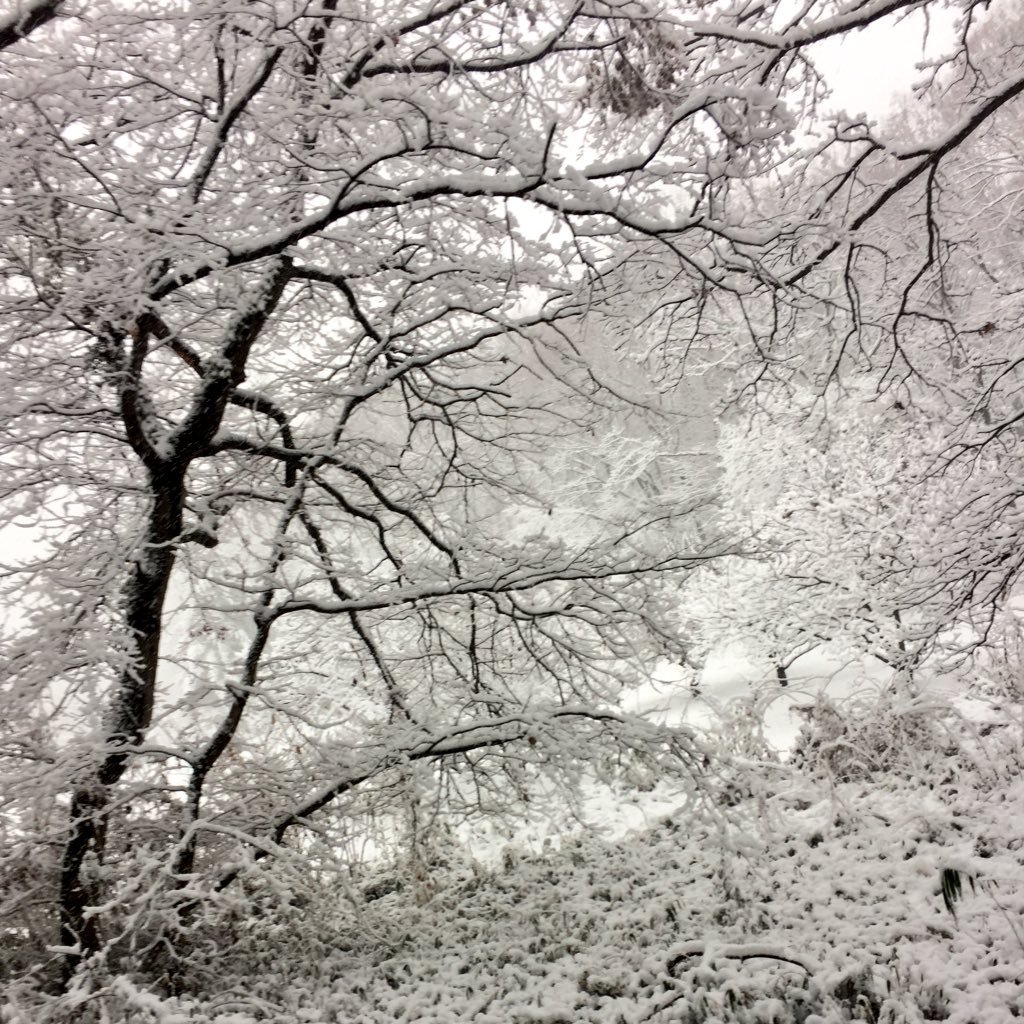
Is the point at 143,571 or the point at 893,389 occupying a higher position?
the point at 893,389

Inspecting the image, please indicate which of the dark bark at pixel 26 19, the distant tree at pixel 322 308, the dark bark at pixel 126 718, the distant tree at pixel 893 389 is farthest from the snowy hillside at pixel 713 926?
the dark bark at pixel 26 19

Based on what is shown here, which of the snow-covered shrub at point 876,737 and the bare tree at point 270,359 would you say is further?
the snow-covered shrub at point 876,737

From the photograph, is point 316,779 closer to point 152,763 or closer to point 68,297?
point 152,763

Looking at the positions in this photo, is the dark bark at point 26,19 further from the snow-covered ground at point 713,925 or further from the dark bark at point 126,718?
the snow-covered ground at point 713,925

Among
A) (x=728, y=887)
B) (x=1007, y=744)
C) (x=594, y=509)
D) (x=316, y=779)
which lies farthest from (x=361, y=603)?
(x=594, y=509)

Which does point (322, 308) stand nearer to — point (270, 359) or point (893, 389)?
point (270, 359)

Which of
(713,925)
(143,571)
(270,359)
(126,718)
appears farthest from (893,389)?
(126,718)

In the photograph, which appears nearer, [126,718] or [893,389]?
[126,718]

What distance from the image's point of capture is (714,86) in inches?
103

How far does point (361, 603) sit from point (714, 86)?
3.43 m

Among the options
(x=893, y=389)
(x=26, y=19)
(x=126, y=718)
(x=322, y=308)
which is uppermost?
(x=893, y=389)

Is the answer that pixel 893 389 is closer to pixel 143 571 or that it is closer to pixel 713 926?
pixel 713 926

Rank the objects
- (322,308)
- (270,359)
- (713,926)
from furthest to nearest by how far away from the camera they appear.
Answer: (270,359) → (322,308) → (713,926)

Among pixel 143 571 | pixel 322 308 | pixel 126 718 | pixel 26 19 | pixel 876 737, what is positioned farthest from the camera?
pixel 876 737
